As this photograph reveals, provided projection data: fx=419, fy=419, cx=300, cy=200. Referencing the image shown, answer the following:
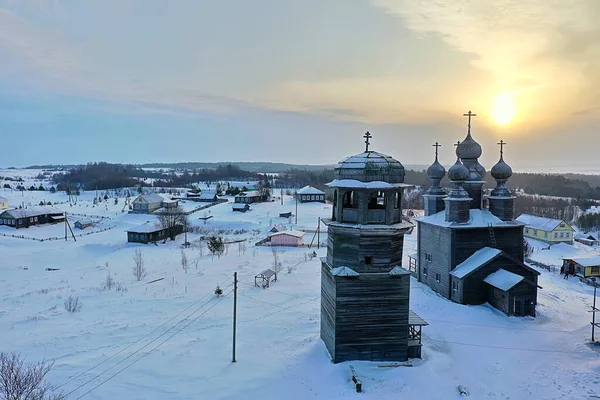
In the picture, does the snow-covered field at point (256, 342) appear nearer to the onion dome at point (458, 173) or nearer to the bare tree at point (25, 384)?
the bare tree at point (25, 384)

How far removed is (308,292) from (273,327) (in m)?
5.70

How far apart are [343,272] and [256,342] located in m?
4.85

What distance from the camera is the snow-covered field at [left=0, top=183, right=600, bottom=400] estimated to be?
42.4 feet

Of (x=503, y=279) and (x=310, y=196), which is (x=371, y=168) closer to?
(x=503, y=279)

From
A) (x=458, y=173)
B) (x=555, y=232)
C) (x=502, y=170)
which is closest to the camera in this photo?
(x=458, y=173)

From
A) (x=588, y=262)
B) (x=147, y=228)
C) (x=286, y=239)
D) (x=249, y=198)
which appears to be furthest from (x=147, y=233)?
(x=588, y=262)

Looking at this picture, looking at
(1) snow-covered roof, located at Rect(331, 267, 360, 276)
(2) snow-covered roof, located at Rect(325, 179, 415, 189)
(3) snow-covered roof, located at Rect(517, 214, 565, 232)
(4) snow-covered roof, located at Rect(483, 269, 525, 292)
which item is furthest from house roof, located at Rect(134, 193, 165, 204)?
(2) snow-covered roof, located at Rect(325, 179, 415, 189)

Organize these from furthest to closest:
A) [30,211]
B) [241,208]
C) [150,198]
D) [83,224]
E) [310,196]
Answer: [310,196], [150,198], [241,208], [83,224], [30,211]

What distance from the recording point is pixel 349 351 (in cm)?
1421

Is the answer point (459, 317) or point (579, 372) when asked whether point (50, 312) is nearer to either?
point (459, 317)

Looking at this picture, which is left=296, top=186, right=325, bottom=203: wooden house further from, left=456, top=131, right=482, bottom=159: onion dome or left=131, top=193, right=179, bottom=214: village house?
left=456, top=131, right=482, bottom=159: onion dome

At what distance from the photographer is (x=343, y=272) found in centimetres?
1388

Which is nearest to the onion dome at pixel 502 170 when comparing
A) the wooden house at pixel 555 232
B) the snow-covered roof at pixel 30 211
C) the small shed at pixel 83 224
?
the wooden house at pixel 555 232

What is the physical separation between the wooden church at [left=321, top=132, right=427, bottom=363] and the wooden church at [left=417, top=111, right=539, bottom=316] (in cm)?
814
